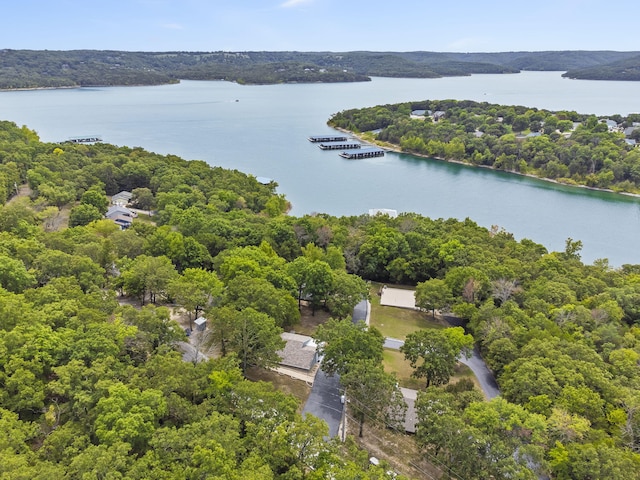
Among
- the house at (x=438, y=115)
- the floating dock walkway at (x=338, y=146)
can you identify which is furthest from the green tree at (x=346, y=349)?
the house at (x=438, y=115)

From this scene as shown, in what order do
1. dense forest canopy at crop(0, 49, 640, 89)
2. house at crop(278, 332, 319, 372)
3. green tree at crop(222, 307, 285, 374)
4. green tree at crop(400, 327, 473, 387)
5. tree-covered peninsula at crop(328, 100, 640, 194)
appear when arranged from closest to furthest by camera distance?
1. green tree at crop(222, 307, 285, 374)
2. green tree at crop(400, 327, 473, 387)
3. house at crop(278, 332, 319, 372)
4. tree-covered peninsula at crop(328, 100, 640, 194)
5. dense forest canopy at crop(0, 49, 640, 89)

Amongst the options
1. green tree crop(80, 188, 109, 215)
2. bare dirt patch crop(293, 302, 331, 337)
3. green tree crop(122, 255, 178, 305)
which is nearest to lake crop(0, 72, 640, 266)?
green tree crop(80, 188, 109, 215)

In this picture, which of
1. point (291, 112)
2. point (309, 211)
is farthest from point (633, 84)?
point (309, 211)

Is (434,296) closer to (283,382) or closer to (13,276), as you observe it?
(283,382)

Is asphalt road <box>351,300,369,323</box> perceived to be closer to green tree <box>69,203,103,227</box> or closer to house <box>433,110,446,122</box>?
green tree <box>69,203,103,227</box>

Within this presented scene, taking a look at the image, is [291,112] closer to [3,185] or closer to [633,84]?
[3,185]

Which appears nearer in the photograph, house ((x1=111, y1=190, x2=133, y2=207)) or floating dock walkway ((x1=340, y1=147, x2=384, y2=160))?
house ((x1=111, y1=190, x2=133, y2=207))
